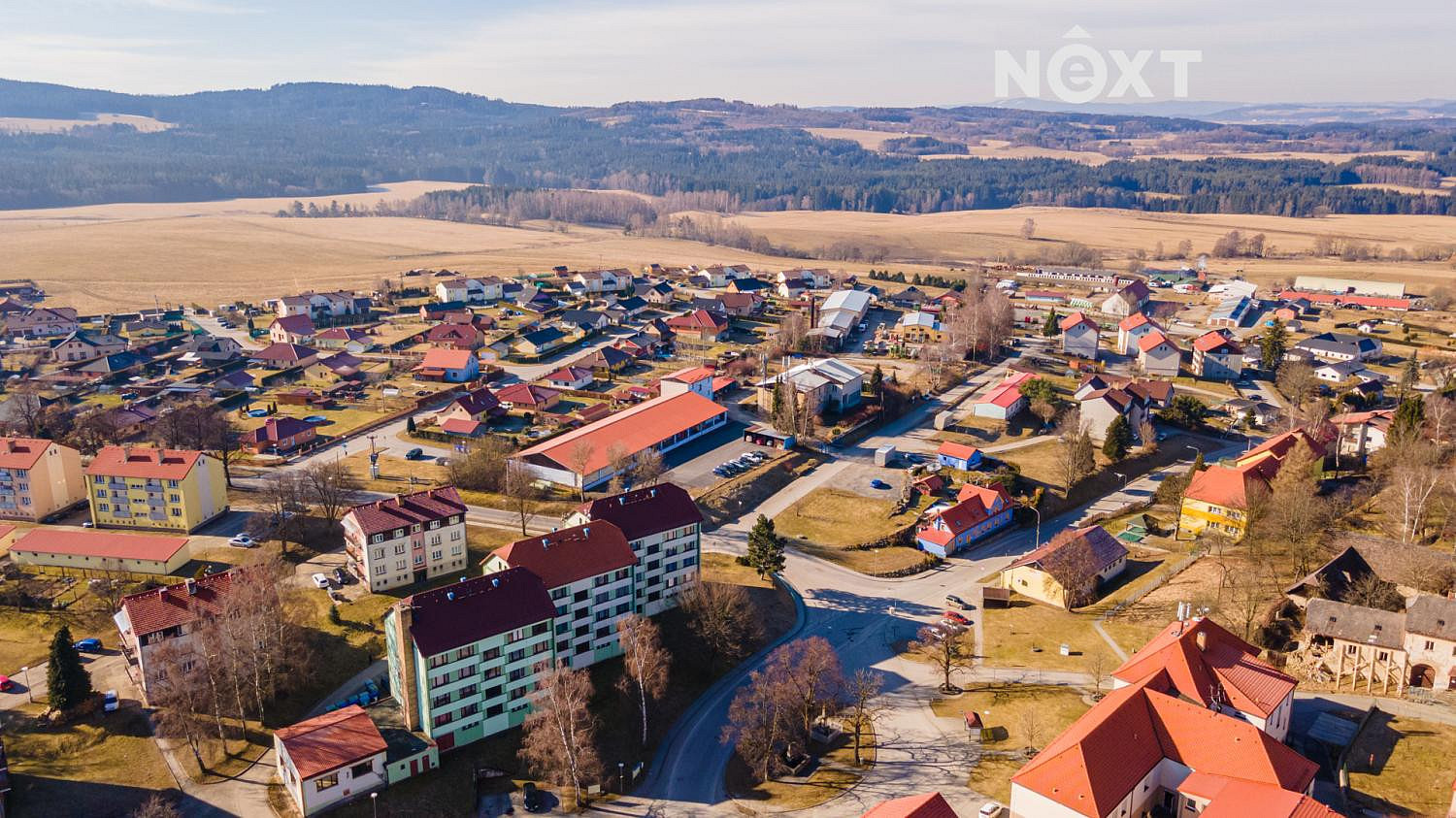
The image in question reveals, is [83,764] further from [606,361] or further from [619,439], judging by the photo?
[606,361]

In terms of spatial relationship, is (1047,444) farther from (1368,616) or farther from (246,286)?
(246,286)

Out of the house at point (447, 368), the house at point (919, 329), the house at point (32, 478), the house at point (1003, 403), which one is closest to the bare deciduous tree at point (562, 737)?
the house at point (32, 478)

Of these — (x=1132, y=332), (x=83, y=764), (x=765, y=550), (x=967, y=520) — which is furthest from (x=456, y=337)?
(x=1132, y=332)

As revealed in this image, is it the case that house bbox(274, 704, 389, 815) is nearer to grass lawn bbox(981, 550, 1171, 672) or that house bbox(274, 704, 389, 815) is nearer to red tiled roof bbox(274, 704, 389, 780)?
red tiled roof bbox(274, 704, 389, 780)

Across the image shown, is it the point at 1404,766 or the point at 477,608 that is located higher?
the point at 477,608

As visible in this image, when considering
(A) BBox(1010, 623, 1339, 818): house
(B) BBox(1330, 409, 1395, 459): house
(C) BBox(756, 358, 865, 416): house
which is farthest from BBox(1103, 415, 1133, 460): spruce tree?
(A) BBox(1010, 623, 1339, 818): house

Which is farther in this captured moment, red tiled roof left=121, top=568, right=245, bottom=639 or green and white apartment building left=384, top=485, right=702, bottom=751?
red tiled roof left=121, top=568, right=245, bottom=639
